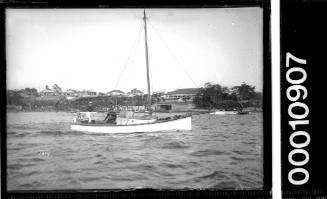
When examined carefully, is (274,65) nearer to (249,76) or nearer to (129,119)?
(249,76)

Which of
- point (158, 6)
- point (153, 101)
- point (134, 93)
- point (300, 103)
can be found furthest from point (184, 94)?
point (300, 103)

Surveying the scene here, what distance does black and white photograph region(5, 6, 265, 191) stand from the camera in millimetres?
2092

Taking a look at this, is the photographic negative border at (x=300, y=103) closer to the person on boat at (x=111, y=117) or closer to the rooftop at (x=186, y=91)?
the rooftop at (x=186, y=91)

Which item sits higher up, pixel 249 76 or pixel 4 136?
pixel 249 76

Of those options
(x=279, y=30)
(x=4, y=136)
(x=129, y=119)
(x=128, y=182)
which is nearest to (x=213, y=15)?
(x=279, y=30)

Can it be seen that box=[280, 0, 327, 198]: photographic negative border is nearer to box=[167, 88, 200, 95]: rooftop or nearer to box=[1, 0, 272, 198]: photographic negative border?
box=[1, 0, 272, 198]: photographic negative border

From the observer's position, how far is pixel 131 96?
2.12m

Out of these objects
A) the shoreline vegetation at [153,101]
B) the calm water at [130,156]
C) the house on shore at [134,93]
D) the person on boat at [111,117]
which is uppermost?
the house on shore at [134,93]

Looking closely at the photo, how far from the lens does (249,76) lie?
211 centimetres

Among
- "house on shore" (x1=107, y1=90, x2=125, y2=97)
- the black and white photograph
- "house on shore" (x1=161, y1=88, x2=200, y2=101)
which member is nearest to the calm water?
the black and white photograph

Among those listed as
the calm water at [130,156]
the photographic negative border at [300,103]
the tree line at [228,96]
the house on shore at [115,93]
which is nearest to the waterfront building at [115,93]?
the house on shore at [115,93]

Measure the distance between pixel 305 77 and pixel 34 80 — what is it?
147 cm

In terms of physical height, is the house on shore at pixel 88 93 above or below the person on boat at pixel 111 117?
above

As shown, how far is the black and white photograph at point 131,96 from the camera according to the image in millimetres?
2092
